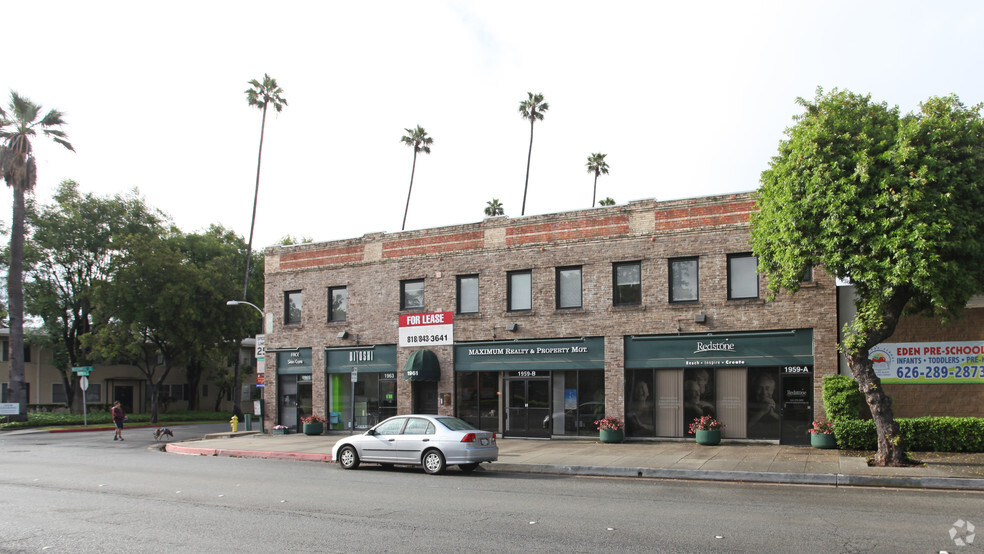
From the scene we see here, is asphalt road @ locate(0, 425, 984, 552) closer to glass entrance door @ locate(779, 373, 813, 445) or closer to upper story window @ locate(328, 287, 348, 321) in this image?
glass entrance door @ locate(779, 373, 813, 445)

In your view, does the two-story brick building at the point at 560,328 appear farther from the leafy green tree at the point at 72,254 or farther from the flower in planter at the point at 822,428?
the leafy green tree at the point at 72,254

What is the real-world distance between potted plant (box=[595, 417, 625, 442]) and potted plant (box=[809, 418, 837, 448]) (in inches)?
221

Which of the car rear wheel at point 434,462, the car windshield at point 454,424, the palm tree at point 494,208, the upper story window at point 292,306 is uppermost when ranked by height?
the palm tree at point 494,208

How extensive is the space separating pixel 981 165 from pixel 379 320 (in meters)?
20.0

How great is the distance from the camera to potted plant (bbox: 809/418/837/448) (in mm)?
19891

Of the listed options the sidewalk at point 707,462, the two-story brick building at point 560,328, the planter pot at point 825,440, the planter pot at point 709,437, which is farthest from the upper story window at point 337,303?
the planter pot at point 825,440

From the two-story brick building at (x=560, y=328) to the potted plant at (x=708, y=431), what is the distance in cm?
73

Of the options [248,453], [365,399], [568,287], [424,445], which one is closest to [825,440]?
[568,287]

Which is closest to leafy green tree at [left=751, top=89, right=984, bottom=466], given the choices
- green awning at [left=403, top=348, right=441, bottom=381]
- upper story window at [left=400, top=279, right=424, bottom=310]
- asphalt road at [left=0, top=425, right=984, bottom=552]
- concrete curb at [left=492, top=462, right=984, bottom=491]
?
concrete curb at [left=492, top=462, right=984, bottom=491]

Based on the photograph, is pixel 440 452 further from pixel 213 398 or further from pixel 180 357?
pixel 213 398

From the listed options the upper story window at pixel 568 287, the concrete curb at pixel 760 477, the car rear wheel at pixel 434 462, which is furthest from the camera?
the upper story window at pixel 568 287

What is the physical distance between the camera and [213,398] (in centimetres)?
6228

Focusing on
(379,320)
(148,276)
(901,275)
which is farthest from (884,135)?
(148,276)

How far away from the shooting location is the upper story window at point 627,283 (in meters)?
23.8
